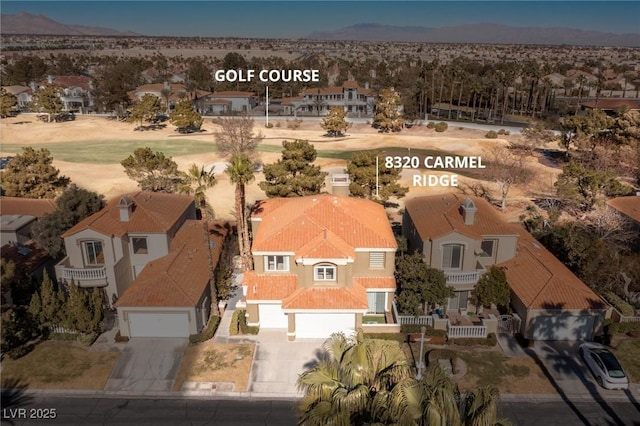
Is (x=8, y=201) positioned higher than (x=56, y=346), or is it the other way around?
(x=8, y=201)

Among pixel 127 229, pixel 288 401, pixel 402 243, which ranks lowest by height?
pixel 288 401

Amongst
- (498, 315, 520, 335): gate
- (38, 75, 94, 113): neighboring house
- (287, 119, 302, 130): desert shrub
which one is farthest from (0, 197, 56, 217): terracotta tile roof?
(38, 75, 94, 113): neighboring house

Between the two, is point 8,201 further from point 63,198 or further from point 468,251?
point 468,251

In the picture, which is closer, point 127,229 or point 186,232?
point 127,229

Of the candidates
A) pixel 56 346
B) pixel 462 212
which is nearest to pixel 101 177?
pixel 56 346

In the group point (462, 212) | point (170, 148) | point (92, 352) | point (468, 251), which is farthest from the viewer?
point (170, 148)

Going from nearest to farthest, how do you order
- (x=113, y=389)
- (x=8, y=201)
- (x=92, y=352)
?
(x=113, y=389) → (x=92, y=352) → (x=8, y=201)
